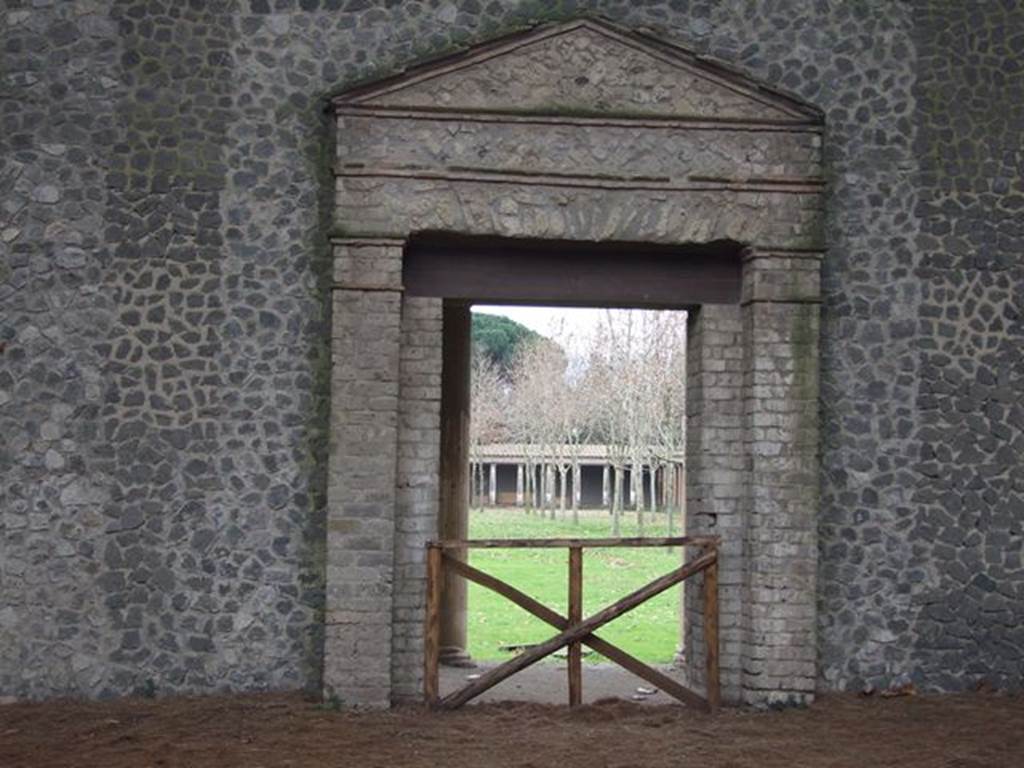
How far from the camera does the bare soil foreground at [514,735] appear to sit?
24.9 feet

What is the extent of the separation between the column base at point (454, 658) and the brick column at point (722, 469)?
2475mm

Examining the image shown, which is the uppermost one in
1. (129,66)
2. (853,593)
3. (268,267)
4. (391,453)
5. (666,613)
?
(129,66)

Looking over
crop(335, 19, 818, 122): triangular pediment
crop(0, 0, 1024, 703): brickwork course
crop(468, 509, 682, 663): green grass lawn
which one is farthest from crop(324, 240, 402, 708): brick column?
crop(468, 509, 682, 663): green grass lawn

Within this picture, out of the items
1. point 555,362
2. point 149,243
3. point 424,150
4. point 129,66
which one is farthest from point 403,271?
point 555,362

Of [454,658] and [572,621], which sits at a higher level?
[572,621]

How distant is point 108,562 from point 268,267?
8.13 feet

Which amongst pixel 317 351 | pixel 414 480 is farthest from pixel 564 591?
pixel 317 351

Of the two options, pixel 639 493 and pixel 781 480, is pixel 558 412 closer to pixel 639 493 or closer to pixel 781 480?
pixel 639 493

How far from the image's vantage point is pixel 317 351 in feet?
30.1

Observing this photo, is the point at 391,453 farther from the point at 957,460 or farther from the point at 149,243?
the point at 957,460

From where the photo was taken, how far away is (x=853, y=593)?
930cm

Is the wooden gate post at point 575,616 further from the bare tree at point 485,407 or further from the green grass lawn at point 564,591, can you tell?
the bare tree at point 485,407

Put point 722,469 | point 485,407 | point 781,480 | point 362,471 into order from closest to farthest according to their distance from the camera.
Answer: point 362,471 → point 781,480 → point 722,469 → point 485,407

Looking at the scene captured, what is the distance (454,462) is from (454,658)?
1.86 meters
